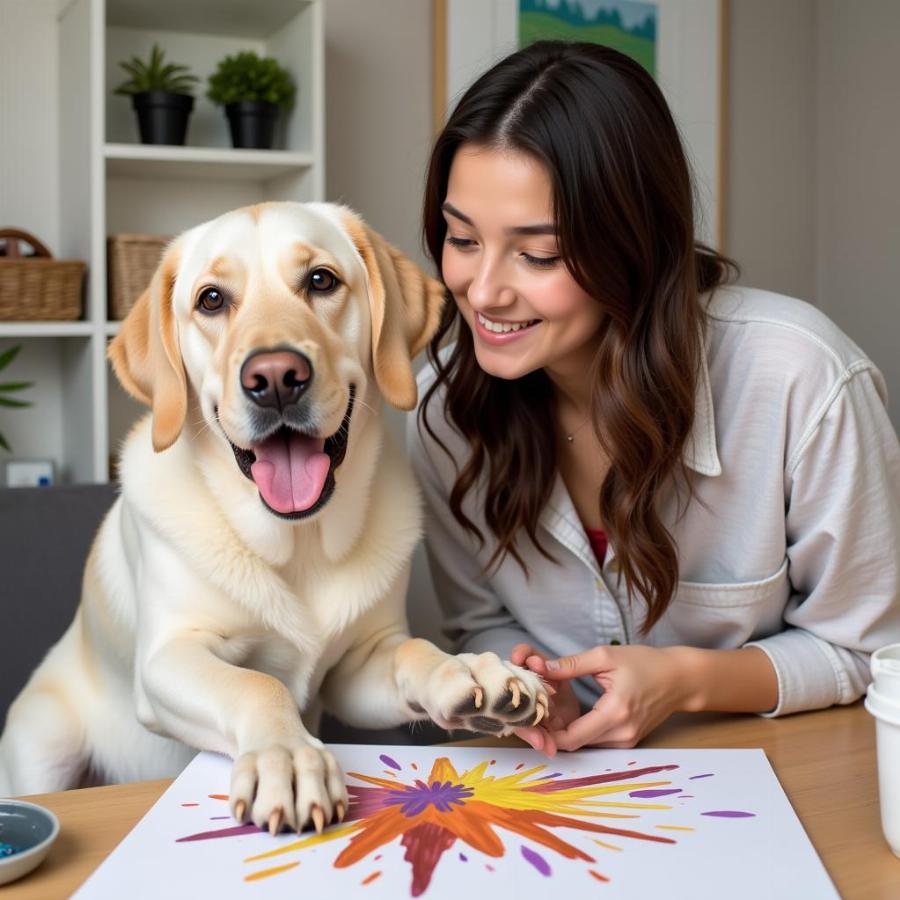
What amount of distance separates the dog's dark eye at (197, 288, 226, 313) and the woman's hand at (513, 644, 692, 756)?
500 mm

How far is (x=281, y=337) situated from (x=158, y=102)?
5.19ft

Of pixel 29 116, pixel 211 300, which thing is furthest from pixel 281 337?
pixel 29 116

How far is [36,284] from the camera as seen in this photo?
233cm

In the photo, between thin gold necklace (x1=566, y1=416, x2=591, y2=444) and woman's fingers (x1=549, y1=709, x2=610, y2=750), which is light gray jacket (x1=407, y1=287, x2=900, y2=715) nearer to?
thin gold necklace (x1=566, y1=416, x2=591, y2=444)

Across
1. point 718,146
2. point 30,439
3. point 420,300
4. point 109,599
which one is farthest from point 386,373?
point 718,146

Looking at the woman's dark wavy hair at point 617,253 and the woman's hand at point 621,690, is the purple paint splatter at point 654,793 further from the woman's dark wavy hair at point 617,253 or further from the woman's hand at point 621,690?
the woman's dark wavy hair at point 617,253

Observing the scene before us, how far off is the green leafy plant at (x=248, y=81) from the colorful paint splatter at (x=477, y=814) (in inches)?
77.3

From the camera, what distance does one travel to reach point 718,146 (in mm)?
3482

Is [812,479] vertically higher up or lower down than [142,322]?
→ lower down

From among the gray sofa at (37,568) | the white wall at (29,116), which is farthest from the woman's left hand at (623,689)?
the white wall at (29,116)

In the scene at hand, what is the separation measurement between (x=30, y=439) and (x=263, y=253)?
166 cm

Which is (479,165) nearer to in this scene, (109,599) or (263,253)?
(263,253)

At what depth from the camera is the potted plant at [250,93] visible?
101 inches

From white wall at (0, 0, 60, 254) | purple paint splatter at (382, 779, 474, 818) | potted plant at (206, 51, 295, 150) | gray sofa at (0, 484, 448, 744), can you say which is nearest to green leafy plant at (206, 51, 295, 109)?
potted plant at (206, 51, 295, 150)
